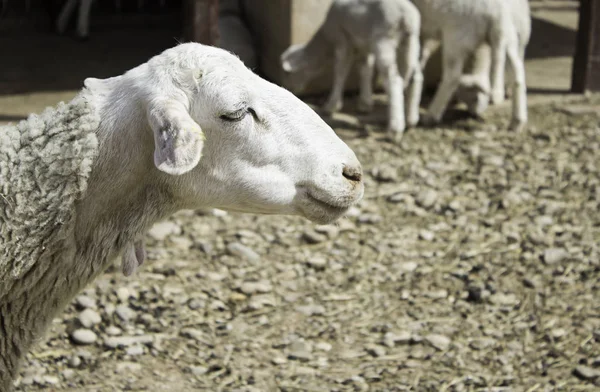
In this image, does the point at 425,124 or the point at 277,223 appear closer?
the point at 277,223

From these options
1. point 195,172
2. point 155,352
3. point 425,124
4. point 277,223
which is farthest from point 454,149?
point 195,172

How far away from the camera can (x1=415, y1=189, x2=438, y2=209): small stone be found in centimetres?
629

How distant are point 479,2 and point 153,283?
4009 millimetres

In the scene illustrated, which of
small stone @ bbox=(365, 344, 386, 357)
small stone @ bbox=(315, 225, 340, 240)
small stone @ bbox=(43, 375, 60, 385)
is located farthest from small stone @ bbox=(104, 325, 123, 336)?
small stone @ bbox=(315, 225, 340, 240)

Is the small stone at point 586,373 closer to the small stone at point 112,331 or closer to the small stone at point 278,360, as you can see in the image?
the small stone at point 278,360

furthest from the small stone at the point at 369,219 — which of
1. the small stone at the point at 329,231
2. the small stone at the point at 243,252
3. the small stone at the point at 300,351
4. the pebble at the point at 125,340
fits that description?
the pebble at the point at 125,340

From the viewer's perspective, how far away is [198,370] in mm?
4305

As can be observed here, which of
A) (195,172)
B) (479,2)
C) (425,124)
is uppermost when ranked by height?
(195,172)

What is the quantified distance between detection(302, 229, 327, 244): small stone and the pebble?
4.91 feet

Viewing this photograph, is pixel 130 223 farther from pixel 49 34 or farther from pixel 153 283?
pixel 49 34

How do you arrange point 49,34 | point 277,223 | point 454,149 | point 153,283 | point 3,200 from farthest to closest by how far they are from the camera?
point 49,34
point 454,149
point 277,223
point 153,283
point 3,200

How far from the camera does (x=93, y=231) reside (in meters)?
2.98

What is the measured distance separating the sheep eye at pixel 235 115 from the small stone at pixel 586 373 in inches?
89.5

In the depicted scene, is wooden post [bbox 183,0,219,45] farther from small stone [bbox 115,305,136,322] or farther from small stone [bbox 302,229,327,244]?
small stone [bbox 115,305,136,322]
